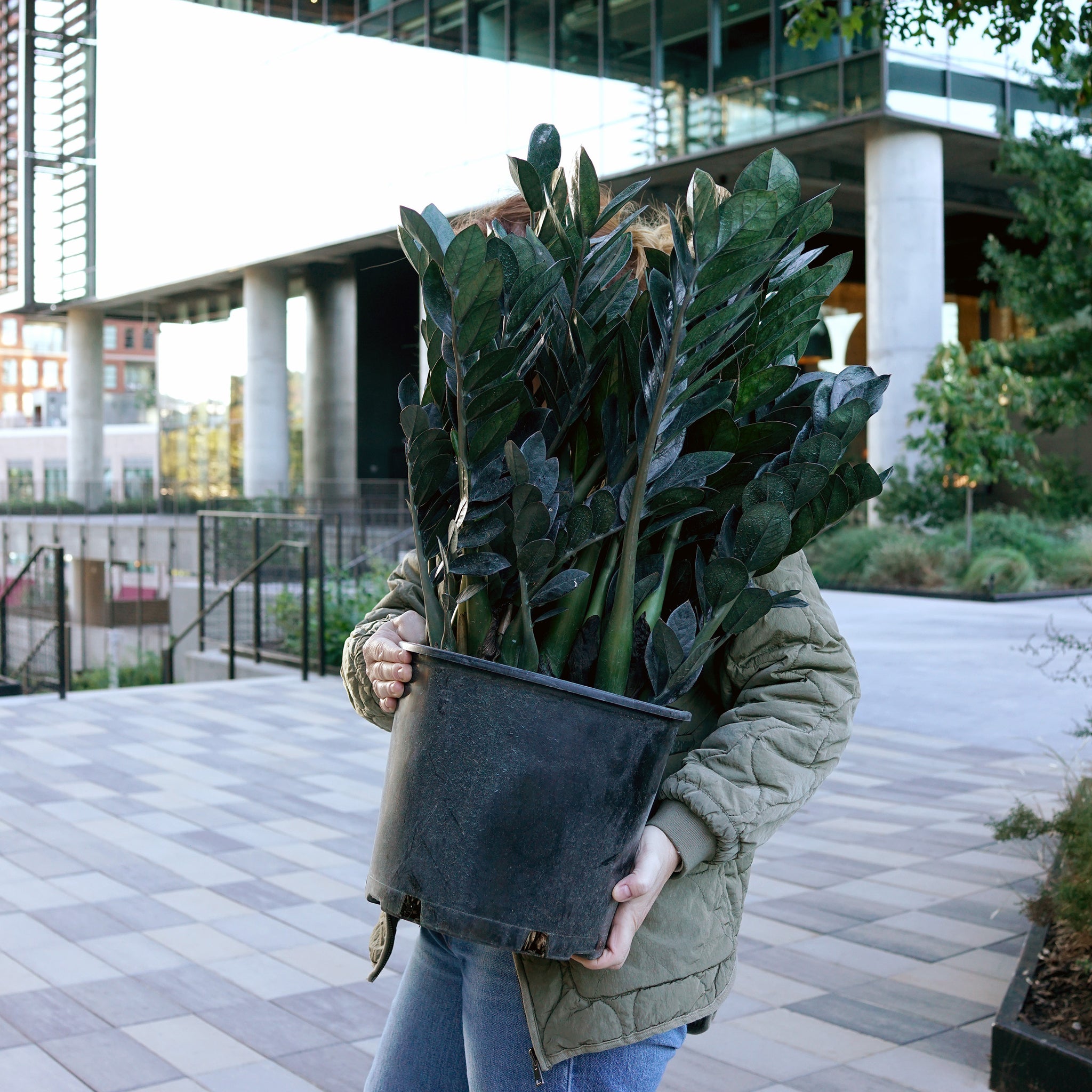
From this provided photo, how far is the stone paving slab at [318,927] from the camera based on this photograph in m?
3.26

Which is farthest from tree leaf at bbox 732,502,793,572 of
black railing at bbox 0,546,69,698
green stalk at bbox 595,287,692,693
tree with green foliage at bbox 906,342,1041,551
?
tree with green foliage at bbox 906,342,1041,551

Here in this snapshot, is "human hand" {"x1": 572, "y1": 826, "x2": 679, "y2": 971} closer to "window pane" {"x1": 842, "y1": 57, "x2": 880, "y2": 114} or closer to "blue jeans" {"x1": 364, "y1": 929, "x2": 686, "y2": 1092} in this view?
"blue jeans" {"x1": 364, "y1": 929, "x2": 686, "y2": 1092}

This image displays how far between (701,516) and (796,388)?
0.18 metres

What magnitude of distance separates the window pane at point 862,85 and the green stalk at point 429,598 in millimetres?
18753

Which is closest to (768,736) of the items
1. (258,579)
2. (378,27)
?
(258,579)

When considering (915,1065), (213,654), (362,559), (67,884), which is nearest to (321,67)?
(362,559)

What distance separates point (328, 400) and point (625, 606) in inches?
1213

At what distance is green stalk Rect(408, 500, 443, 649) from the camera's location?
1.41 m

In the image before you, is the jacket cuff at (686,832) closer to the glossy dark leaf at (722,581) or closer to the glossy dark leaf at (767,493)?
the glossy dark leaf at (722,581)

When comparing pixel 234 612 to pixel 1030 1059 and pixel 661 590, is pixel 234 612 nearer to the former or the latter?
pixel 1030 1059

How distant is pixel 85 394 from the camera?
1479 inches

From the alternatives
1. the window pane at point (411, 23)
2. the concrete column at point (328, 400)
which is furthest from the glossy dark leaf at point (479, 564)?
the concrete column at point (328, 400)

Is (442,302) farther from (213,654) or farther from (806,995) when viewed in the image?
(213,654)

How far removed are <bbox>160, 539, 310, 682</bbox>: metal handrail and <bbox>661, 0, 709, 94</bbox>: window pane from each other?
12446 millimetres
